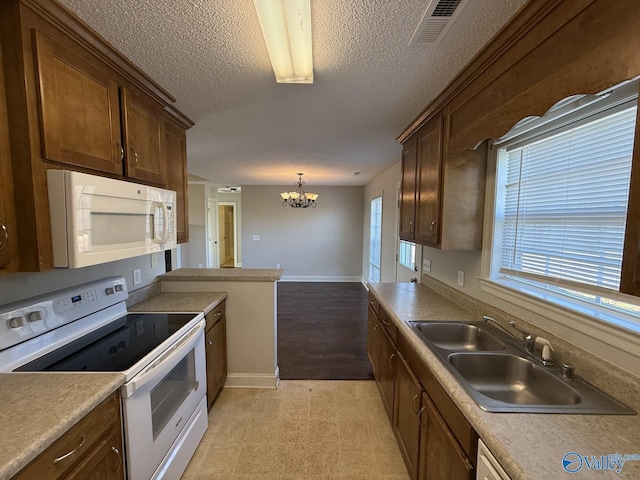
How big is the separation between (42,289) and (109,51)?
4.11 feet

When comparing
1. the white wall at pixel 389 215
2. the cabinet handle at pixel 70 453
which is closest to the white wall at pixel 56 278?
the cabinet handle at pixel 70 453

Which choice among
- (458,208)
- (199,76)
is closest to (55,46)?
(199,76)

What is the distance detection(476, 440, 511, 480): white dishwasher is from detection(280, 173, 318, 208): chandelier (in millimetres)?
4663

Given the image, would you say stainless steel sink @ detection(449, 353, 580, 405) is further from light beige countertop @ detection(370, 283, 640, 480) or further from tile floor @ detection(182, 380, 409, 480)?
tile floor @ detection(182, 380, 409, 480)

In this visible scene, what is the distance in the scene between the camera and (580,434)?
843 millimetres

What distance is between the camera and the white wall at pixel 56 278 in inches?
50.0

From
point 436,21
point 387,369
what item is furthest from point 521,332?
point 436,21

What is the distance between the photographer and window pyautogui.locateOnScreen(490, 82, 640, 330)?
1.11 metres

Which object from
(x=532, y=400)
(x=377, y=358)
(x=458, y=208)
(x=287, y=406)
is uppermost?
(x=458, y=208)

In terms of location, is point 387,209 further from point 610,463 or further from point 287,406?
point 610,463

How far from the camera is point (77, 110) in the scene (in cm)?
124

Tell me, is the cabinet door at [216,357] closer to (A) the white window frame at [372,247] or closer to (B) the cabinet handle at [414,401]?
(B) the cabinet handle at [414,401]

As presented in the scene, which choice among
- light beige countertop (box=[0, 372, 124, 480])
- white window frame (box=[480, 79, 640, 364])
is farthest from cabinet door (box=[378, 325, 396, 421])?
light beige countertop (box=[0, 372, 124, 480])

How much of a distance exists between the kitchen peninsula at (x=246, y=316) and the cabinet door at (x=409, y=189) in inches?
49.3
